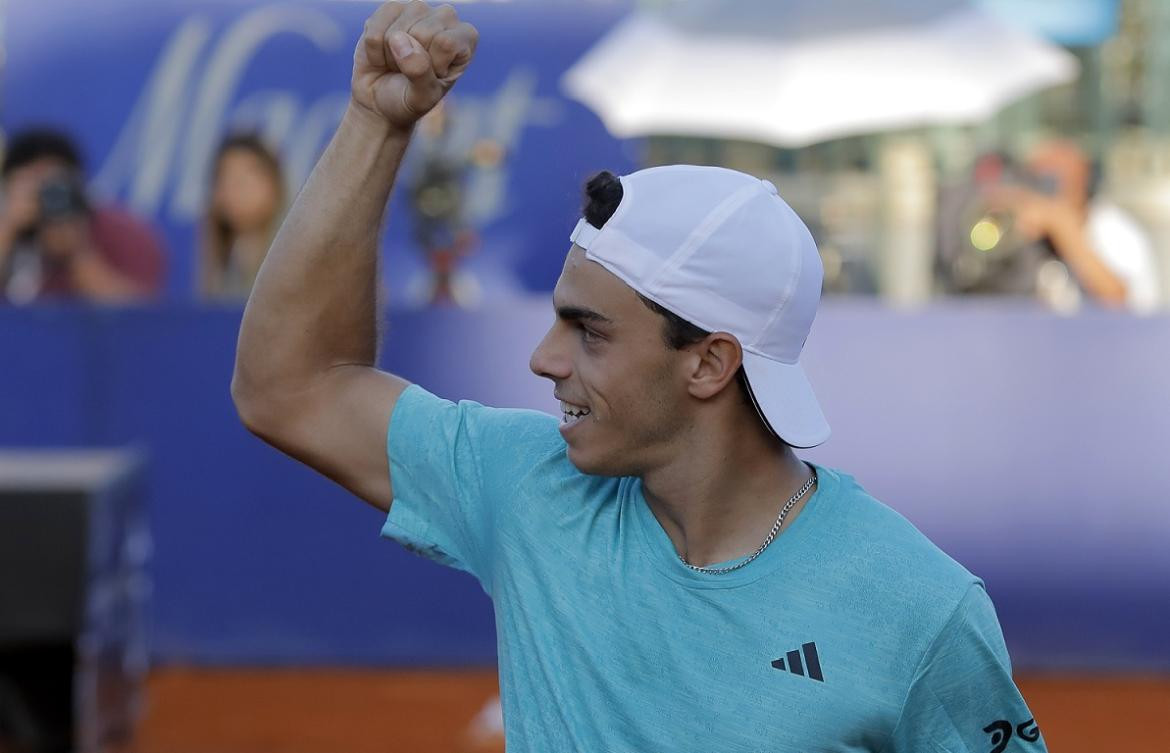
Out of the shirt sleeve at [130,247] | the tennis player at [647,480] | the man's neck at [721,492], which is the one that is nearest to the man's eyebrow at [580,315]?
the tennis player at [647,480]

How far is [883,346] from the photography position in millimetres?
7754

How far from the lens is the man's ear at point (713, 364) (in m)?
2.33

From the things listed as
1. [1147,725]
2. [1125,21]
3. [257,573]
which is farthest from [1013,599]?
[1125,21]

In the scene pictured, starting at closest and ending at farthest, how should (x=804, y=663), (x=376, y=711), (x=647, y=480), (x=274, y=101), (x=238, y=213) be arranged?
(x=804, y=663) < (x=647, y=480) < (x=376, y=711) < (x=238, y=213) < (x=274, y=101)

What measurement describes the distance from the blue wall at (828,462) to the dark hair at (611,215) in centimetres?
535

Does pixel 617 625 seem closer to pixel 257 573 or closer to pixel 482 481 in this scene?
pixel 482 481

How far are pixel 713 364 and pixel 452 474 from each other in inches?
17.2

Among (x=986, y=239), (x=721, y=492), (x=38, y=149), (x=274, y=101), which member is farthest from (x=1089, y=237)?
(x=721, y=492)

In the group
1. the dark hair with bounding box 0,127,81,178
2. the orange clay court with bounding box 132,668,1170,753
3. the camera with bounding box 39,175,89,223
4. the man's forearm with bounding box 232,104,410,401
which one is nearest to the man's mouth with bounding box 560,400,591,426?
the man's forearm with bounding box 232,104,410,401

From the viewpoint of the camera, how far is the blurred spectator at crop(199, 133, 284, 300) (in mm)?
10367

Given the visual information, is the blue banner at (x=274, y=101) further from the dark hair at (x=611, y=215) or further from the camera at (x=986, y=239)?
the dark hair at (x=611, y=215)

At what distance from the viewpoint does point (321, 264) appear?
2.39 meters

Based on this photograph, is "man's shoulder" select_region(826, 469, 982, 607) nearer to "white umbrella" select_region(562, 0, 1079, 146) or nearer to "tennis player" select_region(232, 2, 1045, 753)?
"tennis player" select_region(232, 2, 1045, 753)

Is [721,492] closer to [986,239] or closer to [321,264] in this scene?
[321,264]
